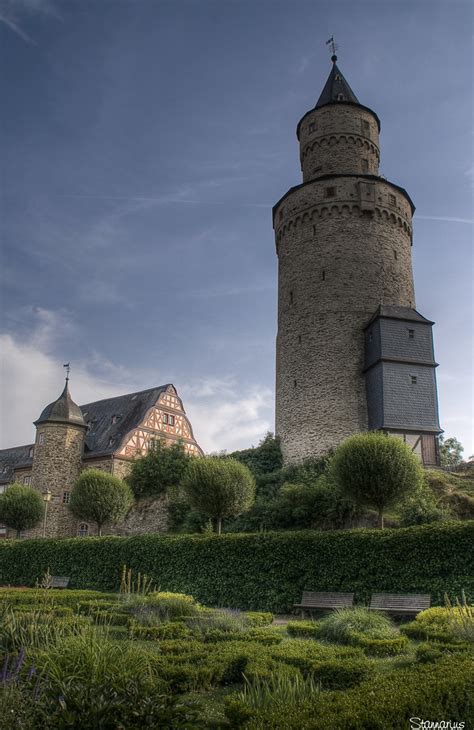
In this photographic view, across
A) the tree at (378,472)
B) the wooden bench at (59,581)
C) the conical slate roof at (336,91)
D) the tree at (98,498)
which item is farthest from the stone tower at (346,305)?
the wooden bench at (59,581)

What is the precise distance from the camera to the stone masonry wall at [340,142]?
35750 mm

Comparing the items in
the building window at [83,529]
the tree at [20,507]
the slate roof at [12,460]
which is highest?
the slate roof at [12,460]

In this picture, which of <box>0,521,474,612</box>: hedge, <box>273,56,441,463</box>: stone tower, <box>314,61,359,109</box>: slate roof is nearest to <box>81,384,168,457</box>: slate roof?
<box>273,56,441,463</box>: stone tower

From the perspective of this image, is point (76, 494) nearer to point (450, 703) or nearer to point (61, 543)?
point (61, 543)

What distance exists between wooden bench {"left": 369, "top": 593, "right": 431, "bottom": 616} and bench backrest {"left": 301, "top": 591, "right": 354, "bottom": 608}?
712 millimetres

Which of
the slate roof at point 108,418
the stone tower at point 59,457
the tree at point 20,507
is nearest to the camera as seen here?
the tree at point 20,507

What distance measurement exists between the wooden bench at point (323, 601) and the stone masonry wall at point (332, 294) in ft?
47.0

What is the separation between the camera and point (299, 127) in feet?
126

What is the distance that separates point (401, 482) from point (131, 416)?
2601 centimetres

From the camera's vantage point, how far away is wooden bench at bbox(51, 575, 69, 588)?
23.4 m

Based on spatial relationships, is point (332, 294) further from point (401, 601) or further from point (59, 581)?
point (401, 601)

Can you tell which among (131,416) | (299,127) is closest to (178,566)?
(131,416)

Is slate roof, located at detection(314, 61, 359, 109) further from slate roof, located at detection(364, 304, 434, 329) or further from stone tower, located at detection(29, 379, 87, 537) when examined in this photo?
stone tower, located at detection(29, 379, 87, 537)

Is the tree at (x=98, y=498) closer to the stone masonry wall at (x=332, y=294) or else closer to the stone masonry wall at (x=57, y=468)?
the stone masonry wall at (x=57, y=468)
